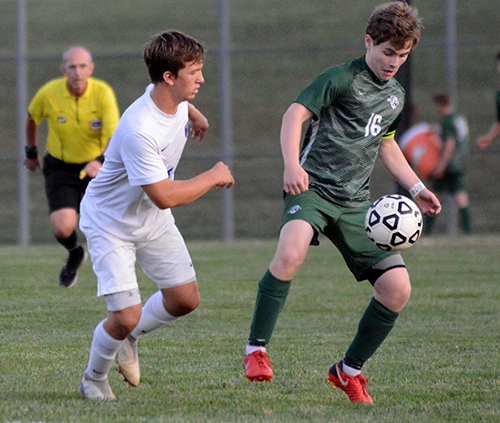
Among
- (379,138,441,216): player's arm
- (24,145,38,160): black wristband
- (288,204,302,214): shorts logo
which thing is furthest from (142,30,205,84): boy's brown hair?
(24,145,38,160): black wristband

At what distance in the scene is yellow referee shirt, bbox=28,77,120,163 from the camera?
29.0ft

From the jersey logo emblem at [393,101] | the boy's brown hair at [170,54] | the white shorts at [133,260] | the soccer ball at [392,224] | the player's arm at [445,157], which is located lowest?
the player's arm at [445,157]

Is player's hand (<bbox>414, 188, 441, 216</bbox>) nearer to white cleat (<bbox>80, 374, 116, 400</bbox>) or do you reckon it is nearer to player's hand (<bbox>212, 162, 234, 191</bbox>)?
player's hand (<bbox>212, 162, 234, 191</bbox>)

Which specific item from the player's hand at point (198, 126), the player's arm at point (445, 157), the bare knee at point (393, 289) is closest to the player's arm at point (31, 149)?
the player's hand at point (198, 126)

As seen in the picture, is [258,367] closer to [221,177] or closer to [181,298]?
[181,298]

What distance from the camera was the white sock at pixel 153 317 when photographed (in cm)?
483

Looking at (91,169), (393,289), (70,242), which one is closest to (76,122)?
(91,169)

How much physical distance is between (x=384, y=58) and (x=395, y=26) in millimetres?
166

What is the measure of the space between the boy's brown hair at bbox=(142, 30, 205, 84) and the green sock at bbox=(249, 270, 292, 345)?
1.00 meters

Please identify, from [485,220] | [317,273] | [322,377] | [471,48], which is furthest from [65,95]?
[471,48]

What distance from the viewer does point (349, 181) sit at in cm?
487

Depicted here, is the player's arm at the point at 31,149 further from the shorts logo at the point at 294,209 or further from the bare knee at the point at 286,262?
the bare knee at the point at 286,262

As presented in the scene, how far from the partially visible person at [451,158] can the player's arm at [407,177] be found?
856cm

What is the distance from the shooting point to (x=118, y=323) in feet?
14.6
